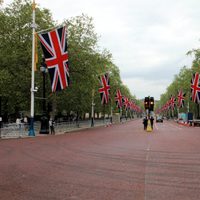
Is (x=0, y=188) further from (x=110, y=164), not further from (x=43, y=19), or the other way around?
(x=43, y=19)

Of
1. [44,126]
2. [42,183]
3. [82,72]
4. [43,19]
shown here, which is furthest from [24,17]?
[42,183]

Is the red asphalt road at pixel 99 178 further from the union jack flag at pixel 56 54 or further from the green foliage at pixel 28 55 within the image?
the green foliage at pixel 28 55

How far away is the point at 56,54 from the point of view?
26812 millimetres

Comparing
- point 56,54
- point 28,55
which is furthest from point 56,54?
point 28,55

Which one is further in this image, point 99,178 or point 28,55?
point 28,55

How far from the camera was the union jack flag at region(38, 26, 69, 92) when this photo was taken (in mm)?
26578

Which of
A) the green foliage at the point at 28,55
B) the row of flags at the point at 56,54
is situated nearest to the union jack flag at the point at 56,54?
the row of flags at the point at 56,54

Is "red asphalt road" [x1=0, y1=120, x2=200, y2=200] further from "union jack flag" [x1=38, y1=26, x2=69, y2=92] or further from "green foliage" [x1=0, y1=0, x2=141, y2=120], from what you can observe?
"green foliage" [x1=0, y1=0, x2=141, y2=120]

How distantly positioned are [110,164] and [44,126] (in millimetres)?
22161

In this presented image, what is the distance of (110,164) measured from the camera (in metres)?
11.9

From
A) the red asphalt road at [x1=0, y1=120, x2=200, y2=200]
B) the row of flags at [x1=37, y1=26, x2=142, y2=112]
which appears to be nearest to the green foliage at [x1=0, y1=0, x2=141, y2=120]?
the row of flags at [x1=37, y1=26, x2=142, y2=112]

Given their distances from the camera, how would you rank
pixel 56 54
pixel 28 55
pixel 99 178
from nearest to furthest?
pixel 99 178
pixel 56 54
pixel 28 55

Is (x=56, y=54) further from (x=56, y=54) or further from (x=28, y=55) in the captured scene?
(x=28, y=55)

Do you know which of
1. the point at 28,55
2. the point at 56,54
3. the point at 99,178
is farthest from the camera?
the point at 28,55
